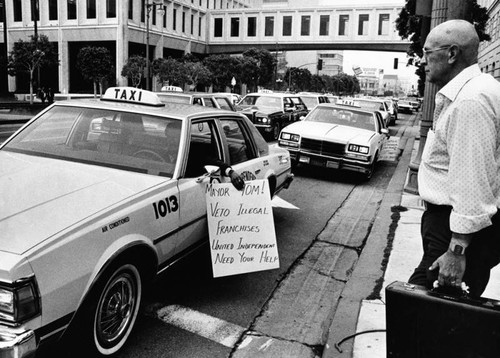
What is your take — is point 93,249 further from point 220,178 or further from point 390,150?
point 390,150

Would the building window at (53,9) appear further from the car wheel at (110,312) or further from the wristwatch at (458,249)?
the wristwatch at (458,249)

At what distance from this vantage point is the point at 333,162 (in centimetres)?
1095

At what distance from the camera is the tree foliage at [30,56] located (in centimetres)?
3897

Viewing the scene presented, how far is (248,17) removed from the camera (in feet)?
245

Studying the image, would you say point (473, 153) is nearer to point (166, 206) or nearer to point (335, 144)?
point (166, 206)

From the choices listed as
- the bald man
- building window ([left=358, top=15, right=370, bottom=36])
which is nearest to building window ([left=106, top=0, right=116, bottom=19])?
building window ([left=358, top=15, right=370, bottom=36])

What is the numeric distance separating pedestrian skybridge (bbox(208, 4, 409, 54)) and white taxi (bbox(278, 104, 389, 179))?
60741 mm

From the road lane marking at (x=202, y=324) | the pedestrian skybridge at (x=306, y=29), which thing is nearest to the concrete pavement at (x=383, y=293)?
the road lane marking at (x=202, y=324)

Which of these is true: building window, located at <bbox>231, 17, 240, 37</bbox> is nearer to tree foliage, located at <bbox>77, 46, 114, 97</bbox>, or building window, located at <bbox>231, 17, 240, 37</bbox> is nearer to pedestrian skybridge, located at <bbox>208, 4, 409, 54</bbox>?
pedestrian skybridge, located at <bbox>208, 4, 409, 54</bbox>

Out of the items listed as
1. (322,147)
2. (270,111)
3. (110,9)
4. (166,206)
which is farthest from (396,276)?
(110,9)

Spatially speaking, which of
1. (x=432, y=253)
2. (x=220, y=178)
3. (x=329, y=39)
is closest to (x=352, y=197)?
(x=220, y=178)

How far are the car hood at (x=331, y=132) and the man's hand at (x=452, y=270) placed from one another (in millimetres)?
8589

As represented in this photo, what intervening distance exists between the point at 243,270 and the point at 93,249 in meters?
1.68

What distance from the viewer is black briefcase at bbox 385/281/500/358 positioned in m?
2.27
